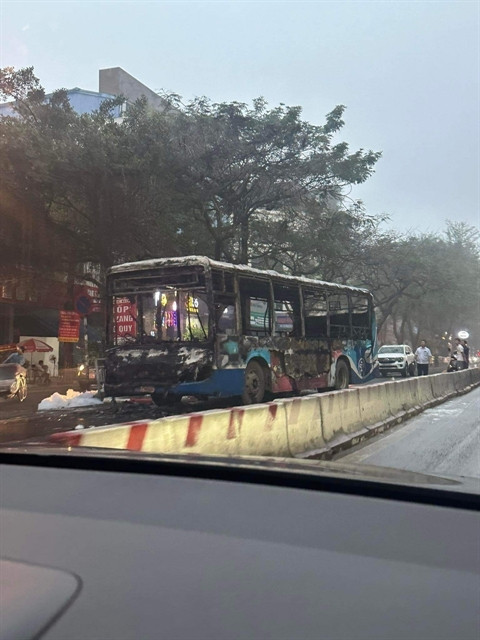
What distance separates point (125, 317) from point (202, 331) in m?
1.77

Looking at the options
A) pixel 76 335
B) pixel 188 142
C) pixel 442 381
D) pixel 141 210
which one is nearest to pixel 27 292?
pixel 76 335

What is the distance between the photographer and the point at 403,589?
155 cm

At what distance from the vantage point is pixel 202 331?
10898 millimetres

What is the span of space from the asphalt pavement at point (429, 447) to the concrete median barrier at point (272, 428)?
0.33 m

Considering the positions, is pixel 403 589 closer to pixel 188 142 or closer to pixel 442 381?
pixel 442 381

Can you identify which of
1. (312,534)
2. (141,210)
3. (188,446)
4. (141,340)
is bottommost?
(188,446)

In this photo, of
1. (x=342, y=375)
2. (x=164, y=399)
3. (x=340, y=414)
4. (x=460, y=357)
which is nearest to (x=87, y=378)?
(x=164, y=399)

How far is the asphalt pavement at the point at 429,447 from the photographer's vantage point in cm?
694

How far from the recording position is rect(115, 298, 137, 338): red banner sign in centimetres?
1148

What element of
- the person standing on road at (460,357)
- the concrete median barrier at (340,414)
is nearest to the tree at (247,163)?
the person standing on road at (460,357)

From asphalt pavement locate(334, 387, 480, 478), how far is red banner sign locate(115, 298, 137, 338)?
5.23 meters

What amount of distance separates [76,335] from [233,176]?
894cm

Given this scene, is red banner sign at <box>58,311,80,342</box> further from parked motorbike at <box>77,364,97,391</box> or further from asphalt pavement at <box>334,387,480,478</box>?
asphalt pavement at <box>334,387,480,478</box>

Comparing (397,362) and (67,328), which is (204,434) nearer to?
(67,328)
